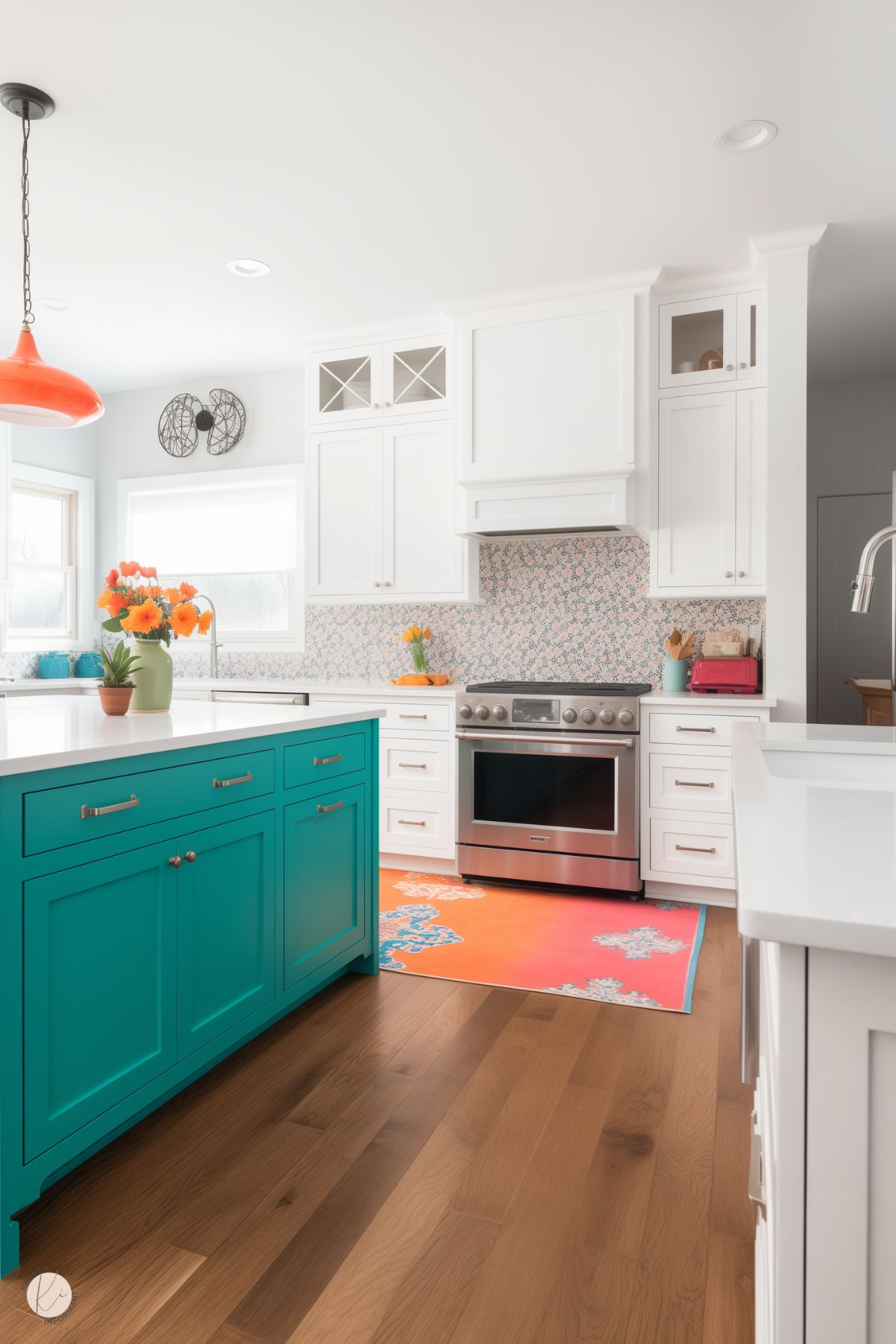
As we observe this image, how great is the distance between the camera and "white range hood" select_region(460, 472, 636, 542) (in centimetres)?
375

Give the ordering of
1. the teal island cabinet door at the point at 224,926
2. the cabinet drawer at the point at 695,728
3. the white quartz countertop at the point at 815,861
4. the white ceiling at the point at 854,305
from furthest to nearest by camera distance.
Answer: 1. the cabinet drawer at the point at 695,728
2. the white ceiling at the point at 854,305
3. the teal island cabinet door at the point at 224,926
4. the white quartz countertop at the point at 815,861

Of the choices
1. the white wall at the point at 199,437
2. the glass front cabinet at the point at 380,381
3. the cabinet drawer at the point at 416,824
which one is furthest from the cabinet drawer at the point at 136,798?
the white wall at the point at 199,437

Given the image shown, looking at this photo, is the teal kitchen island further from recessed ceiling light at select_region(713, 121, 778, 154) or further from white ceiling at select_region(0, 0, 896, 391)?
recessed ceiling light at select_region(713, 121, 778, 154)

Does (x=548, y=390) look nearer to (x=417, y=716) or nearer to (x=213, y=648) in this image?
(x=417, y=716)

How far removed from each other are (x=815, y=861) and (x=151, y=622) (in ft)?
6.97

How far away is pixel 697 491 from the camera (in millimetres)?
3717

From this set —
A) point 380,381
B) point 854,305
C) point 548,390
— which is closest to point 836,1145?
point 548,390

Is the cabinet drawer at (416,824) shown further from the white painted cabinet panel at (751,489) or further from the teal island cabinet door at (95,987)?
the teal island cabinet door at (95,987)

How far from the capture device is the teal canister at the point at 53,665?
16.8 ft

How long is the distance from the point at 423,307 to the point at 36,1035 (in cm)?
353

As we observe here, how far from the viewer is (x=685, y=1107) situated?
1987 mm

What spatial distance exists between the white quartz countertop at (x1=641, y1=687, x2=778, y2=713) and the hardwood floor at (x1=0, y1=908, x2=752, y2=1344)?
1.42 meters

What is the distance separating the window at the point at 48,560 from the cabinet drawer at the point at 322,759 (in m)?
3.16

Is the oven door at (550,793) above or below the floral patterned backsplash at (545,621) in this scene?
below
